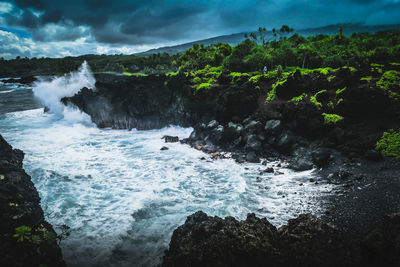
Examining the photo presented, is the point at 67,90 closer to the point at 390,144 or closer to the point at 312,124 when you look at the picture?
the point at 312,124

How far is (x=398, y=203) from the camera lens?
26.4ft

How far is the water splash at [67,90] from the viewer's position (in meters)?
33.4

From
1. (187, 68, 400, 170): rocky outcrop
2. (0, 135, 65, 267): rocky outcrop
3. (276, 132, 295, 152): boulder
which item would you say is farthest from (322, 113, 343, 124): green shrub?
(0, 135, 65, 267): rocky outcrop

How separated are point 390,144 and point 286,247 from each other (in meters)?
10.8

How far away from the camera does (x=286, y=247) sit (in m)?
6.13

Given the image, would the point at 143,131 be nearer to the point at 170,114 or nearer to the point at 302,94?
the point at 170,114

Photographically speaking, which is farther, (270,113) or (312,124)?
(270,113)

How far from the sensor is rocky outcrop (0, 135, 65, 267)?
5004mm

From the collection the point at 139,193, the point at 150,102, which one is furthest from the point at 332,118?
the point at 150,102

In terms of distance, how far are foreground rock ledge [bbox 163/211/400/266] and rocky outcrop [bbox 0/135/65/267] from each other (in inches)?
135

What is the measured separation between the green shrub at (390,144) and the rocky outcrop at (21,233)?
16.2 meters

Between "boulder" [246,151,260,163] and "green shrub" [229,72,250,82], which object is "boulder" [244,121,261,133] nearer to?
"boulder" [246,151,260,163]

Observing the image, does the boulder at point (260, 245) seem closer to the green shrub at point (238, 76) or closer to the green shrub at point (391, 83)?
the green shrub at point (391, 83)

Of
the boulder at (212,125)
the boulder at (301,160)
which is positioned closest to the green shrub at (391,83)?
the boulder at (301,160)
